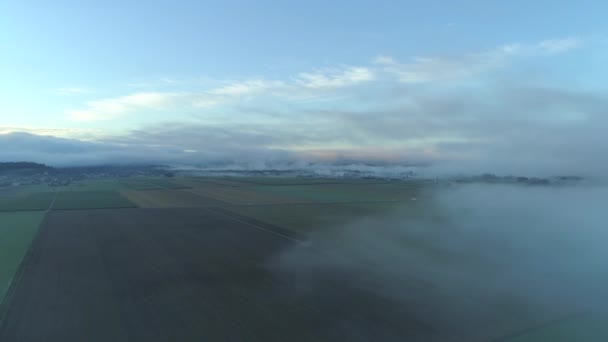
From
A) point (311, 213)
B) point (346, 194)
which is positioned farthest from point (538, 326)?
point (346, 194)

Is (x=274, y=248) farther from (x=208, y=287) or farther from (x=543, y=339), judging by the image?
(x=543, y=339)

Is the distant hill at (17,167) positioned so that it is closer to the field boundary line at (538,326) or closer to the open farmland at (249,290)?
the open farmland at (249,290)

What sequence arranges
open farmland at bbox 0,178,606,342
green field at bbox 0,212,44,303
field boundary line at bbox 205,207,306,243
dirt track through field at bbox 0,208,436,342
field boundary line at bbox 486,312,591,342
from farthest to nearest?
field boundary line at bbox 205,207,306,243, green field at bbox 0,212,44,303, open farmland at bbox 0,178,606,342, dirt track through field at bbox 0,208,436,342, field boundary line at bbox 486,312,591,342

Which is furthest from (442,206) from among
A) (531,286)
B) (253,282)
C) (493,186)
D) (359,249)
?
(253,282)

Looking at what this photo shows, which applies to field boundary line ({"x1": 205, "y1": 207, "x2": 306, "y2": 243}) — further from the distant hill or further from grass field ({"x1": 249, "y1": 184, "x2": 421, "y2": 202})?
the distant hill

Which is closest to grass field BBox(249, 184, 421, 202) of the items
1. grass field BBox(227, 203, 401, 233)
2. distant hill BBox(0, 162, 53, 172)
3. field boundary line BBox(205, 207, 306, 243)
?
grass field BBox(227, 203, 401, 233)

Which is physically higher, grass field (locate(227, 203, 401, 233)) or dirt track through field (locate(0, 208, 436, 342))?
grass field (locate(227, 203, 401, 233))
